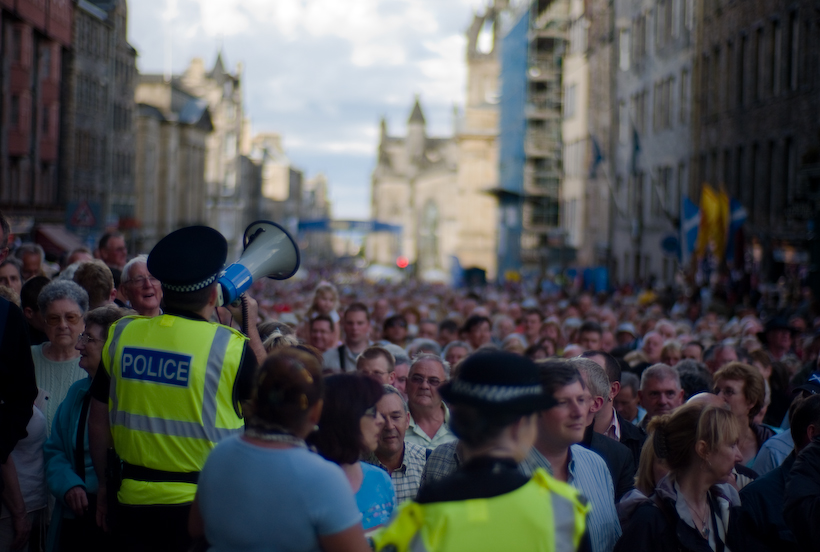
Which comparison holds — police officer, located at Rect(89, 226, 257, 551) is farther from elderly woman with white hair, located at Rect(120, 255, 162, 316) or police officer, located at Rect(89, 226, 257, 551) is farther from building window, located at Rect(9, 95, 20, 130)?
building window, located at Rect(9, 95, 20, 130)

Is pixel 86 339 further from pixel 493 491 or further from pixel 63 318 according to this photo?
pixel 493 491

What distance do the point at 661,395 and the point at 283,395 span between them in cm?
446

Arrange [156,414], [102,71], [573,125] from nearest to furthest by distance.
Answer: [156,414] < [102,71] < [573,125]

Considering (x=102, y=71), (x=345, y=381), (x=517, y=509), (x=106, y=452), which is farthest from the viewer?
(x=102, y=71)

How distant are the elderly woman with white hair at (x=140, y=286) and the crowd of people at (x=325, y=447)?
13 millimetres

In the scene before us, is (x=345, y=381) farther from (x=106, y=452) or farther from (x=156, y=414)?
(x=106, y=452)

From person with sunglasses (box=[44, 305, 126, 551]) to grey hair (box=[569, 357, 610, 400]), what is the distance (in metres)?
2.48

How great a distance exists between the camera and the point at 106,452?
4750 millimetres

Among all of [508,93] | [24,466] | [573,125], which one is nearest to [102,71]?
[573,125]

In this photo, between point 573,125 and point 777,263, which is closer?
point 777,263

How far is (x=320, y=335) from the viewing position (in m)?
9.99

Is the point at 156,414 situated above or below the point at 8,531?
above

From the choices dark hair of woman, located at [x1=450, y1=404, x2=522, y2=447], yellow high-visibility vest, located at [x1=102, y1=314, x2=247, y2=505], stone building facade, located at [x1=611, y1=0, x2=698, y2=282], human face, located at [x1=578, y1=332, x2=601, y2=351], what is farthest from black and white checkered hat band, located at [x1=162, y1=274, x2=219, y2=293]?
stone building facade, located at [x1=611, y1=0, x2=698, y2=282]

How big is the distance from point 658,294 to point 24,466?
2481 centimetres
